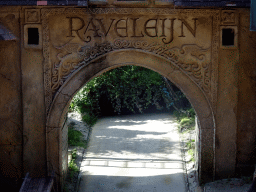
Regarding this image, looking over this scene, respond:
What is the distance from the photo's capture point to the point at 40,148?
7.31 m

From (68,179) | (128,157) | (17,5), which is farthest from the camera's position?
(128,157)

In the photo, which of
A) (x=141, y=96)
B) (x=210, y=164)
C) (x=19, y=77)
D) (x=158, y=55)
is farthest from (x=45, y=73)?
(x=141, y=96)

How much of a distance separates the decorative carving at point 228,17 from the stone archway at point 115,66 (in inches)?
39.4

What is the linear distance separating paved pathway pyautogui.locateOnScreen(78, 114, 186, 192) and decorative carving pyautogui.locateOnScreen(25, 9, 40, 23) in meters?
3.07

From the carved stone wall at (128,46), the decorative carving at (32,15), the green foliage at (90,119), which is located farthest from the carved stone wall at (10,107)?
the green foliage at (90,119)

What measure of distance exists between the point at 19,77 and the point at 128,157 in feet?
11.0

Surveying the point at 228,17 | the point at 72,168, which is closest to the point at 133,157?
the point at 72,168

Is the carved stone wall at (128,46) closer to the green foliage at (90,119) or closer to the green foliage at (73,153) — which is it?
the green foliage at (73,153)

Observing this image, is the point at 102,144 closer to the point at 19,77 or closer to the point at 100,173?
the point at 100,173

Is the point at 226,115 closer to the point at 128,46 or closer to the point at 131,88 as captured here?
the point at 128,46

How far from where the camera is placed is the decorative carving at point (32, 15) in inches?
272

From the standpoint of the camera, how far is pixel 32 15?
6.92 m

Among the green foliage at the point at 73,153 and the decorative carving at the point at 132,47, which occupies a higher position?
the decorative carving at the point at 132,47

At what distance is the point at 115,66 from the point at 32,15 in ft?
4.89
